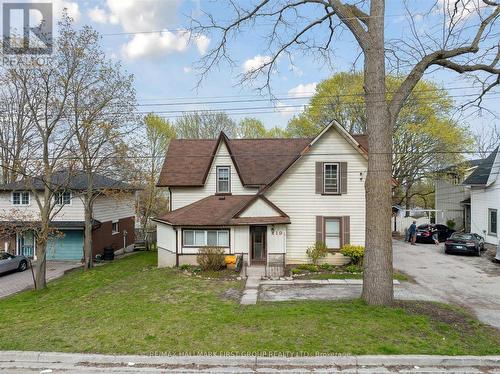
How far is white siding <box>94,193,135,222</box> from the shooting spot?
26.2 meters

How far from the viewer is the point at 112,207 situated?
2892cm

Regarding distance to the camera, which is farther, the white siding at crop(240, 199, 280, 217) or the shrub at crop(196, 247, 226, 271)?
the white siding at crop(240, 199, 280, 217)

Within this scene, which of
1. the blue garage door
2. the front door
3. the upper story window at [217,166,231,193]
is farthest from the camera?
the blue garage door

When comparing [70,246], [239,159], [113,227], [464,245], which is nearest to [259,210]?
[239,159]

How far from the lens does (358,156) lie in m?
19.0

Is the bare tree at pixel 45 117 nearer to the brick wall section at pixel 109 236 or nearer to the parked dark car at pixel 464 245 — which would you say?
the brick wall section at pixel 109 236

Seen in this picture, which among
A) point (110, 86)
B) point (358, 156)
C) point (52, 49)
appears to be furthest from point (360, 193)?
point (52, 49)

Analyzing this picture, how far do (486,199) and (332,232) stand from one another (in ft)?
45.3

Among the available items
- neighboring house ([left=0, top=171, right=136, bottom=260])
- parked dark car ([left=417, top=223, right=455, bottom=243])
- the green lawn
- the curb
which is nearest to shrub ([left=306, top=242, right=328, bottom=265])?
the green lawn

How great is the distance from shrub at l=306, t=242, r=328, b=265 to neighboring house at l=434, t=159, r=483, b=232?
18846mm

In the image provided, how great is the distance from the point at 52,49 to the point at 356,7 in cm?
1249

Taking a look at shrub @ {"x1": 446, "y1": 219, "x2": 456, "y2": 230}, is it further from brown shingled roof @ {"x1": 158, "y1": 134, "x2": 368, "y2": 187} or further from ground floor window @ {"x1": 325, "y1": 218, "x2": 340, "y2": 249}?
ground floor window @ {"x1": 325, "y1": 218, "x2": 340, "y2": 249}

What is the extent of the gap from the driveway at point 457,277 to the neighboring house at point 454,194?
9.84 metres

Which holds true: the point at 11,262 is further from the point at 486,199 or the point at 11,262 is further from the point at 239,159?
the point at 486,199
